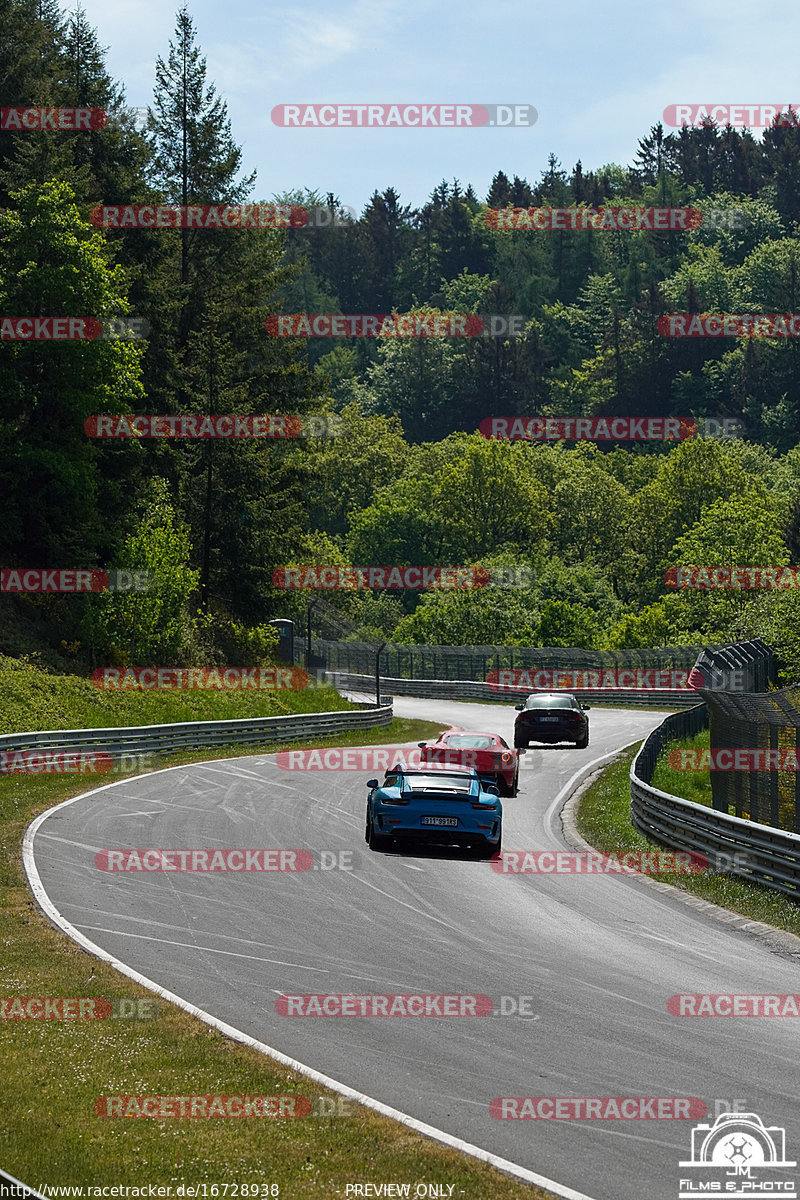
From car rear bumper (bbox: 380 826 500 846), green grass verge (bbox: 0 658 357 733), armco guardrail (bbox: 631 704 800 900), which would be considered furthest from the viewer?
green grass verge (bbox: 0 658 357 733)

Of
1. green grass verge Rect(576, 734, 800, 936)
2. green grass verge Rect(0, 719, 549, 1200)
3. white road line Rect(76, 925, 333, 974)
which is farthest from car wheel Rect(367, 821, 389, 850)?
green grass verge Rect(0, 719, 549, 1200)

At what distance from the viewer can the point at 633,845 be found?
68.5ft

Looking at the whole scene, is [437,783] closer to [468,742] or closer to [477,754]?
[477,754]

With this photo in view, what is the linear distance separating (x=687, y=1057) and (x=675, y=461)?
359 feet

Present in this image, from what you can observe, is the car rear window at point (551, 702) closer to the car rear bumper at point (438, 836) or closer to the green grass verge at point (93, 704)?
the green grass verge at point (93, 704)

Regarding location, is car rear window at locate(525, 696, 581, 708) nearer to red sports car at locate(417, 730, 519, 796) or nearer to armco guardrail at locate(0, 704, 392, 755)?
armco guardrail at locate(0, 704, 392, 755)

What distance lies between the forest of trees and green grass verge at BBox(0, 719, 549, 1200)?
1507 inches

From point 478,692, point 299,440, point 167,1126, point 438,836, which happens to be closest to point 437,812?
point 438,836

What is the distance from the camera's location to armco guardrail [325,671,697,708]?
6234 centimetres

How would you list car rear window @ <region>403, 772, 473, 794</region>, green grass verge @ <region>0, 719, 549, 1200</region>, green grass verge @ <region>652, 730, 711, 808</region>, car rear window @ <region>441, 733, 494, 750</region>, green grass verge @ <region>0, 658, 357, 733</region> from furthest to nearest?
green grass verge @ <region>0, 658, 357, 733</region>, green grass verge @ <region>652, 730, 711, 808</region>, car rear window @ <region>441, 733, 494, 750</region>, car rear window @ <region>403, 772, 473, 794</region>, green grass verge @ <region>0, 719, 549, 1200</region>

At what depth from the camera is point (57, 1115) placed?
792 cm

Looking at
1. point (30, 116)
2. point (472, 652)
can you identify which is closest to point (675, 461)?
point (472, 652)

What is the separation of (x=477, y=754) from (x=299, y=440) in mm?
49927

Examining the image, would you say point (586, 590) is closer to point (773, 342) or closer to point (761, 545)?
point (761, 545)
